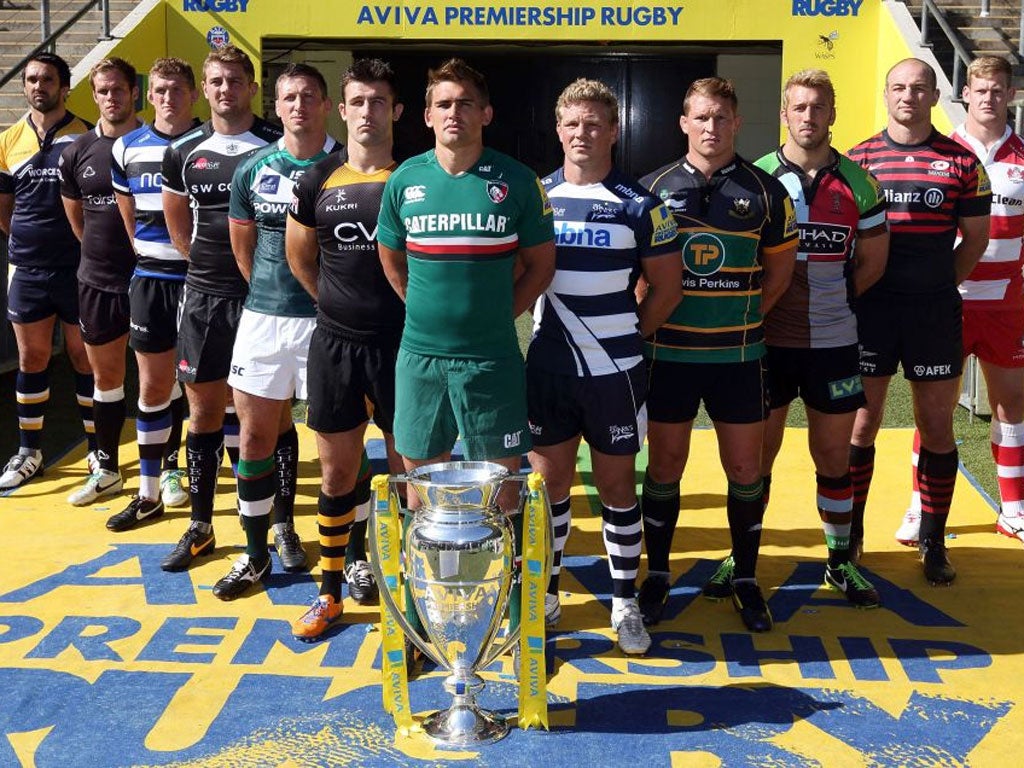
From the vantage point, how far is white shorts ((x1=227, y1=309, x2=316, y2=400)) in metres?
5.21

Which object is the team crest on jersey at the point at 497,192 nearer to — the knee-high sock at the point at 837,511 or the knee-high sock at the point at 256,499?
the knee-high sock at the point at 256,499

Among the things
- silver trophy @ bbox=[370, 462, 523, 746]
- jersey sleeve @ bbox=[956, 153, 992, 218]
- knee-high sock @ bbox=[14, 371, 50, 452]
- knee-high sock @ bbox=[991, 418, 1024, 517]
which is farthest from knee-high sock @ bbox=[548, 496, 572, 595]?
knee-high sock @ bbox=[14, 371, 50, 452]

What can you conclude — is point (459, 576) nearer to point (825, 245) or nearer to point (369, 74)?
point (369, 74)

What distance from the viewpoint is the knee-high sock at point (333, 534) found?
5.13 m

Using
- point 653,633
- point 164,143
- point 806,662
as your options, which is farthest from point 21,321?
point 806,662

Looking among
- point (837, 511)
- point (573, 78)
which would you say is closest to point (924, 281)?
point (837, 511)

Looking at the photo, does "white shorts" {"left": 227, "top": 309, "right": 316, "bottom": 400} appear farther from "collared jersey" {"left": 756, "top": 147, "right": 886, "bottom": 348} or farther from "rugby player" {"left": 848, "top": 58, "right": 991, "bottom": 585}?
"rugby player" {"left": 848, "top": 58, "right": 991, "bottom": 585}

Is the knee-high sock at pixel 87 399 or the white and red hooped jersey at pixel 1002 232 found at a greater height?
the white and red hooped jersey at pixel 1002 232

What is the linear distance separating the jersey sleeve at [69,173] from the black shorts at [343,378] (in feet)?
8.29

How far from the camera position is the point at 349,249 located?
15.9ft

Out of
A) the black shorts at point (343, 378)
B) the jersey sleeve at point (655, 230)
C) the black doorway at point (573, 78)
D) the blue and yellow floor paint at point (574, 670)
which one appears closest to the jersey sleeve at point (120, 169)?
the blue and yellow floor paint at point (574, 670)

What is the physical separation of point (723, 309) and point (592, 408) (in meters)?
0.65

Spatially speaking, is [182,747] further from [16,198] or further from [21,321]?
[16,198]

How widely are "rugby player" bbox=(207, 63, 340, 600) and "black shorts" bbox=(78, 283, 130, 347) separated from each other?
1.53 m
